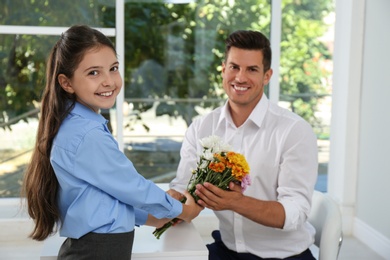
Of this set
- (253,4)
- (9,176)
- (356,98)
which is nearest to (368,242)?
(356,98)

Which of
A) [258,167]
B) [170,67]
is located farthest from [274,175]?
[170,67]

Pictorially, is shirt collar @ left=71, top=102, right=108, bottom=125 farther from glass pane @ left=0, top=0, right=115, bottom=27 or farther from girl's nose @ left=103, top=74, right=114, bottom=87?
glass pane @ left=0, top=0, right=115, bottom=27

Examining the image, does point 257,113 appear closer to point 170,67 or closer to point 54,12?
point 170,67

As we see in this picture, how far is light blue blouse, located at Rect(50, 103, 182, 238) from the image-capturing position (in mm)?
1852

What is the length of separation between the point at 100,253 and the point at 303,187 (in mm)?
924

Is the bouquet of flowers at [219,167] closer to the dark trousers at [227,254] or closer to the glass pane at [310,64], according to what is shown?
the dark trousers at [227,254]

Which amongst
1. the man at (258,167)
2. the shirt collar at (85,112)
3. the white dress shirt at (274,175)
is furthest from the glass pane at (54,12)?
the shirt collar at (85,112)

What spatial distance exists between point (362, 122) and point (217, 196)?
9.60ft

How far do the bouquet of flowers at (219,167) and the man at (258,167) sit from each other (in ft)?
0.12

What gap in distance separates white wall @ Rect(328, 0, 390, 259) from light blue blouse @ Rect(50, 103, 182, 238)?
115 inches

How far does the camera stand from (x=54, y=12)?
15.9 ft

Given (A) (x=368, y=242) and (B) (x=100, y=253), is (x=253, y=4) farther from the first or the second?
(B) (x=100, y=253)

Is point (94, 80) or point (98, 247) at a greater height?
point (94, 80)

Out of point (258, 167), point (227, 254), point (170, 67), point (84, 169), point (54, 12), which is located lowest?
point (227, 254)
